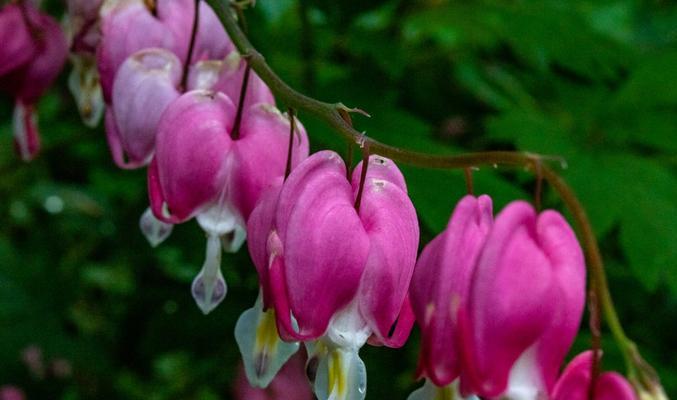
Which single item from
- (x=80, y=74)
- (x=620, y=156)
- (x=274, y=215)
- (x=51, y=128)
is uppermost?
(x=274, y=215)

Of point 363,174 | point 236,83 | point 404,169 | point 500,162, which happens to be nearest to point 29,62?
point 236,83

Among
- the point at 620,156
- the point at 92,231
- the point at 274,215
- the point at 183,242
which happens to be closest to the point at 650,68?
the point at 620,156

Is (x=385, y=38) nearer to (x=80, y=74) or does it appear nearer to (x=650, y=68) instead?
(x=650, y=68)

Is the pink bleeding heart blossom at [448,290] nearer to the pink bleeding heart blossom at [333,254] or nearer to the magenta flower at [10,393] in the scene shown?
the pink bleeding heart blossom at [333,254]

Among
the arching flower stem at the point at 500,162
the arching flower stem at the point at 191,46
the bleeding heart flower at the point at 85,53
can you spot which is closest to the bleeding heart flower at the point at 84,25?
the bleeding heart flower at the point at 85,53

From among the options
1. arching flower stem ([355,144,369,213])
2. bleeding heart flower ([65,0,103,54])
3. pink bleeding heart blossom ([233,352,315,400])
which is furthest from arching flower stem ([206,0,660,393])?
pink bleeding heart blossom ([233,352,315,400])

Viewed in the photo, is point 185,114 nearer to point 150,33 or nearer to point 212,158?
point 212,158
